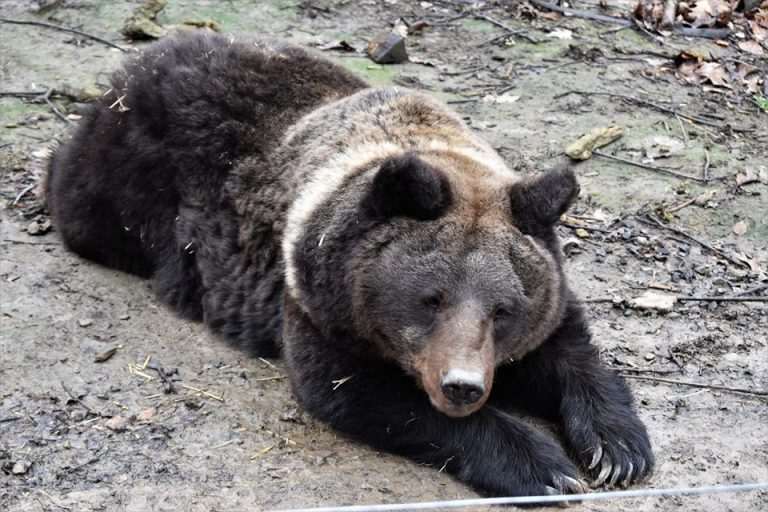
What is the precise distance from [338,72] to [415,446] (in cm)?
297

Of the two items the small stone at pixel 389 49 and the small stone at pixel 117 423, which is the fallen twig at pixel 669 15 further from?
the small stone at pixel 117 423

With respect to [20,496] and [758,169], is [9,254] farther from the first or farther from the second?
[758,169]

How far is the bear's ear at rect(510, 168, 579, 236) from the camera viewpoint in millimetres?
4461

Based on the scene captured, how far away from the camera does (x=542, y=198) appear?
4.47 metres

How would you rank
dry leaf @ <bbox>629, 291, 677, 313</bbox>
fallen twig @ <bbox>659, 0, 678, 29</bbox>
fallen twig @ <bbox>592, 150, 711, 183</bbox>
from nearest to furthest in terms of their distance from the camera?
dry leaf @ <bbox>629, 291, 677, 313</bbox> → fallen twig @ <bbox>592, 150, 711, 183</bbox> → fallen twig @ <bbox>659, 0, 678, 29</bbox>

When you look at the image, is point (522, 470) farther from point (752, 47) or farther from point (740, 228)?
point (752, 47)

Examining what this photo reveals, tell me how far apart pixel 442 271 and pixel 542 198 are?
626 mm

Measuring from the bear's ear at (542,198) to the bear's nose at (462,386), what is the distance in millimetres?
914

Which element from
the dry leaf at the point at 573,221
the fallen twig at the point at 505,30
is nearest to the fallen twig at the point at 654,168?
the dry leaf at the point at 573,221

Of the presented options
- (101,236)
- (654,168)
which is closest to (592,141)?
(654,168)

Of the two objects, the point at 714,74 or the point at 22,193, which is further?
the point at 714,74

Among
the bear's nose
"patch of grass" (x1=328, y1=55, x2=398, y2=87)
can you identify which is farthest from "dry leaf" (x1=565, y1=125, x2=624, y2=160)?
the bear's nose

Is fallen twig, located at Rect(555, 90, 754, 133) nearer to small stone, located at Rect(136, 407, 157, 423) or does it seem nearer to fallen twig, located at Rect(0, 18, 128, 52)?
fallen twig, located at Rect(0, 18, 128, 52)

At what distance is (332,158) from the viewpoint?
17.3 feet
